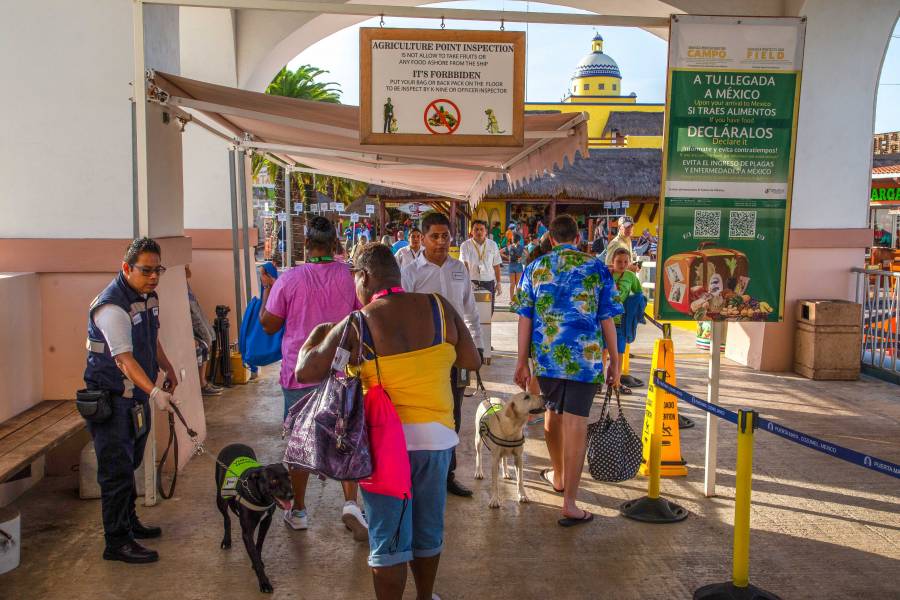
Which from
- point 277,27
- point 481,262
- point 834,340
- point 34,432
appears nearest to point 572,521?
point 34,432

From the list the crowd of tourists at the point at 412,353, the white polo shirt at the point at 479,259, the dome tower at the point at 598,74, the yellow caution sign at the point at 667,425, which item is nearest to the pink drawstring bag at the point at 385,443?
the crowd of tourists at the point at 412,353

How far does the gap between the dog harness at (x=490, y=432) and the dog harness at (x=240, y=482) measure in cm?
166

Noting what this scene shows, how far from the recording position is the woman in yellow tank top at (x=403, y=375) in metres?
3.31

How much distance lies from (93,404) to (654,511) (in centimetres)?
344

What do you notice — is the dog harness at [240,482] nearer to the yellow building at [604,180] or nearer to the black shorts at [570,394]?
the black shorts at [570,394]

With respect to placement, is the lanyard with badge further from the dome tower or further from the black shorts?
the dome tower

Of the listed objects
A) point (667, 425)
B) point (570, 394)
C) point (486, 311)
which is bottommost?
point (667, 425)

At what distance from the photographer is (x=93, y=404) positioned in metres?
4.23

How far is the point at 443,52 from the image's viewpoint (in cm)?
512

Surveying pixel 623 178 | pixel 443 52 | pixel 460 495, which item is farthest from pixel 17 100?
pixel 623 178

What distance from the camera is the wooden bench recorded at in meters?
4.55

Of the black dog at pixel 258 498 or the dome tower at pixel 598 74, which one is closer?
the black dog at pixel 258 498

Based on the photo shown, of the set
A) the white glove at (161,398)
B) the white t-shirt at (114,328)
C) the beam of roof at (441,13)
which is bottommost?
the white glove at (161,398)

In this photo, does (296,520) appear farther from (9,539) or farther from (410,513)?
(410,513)
